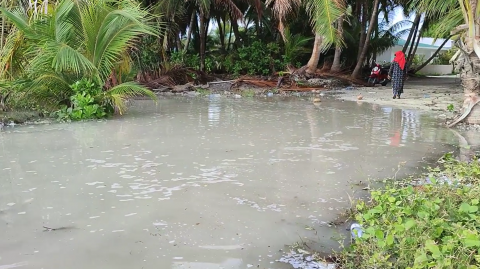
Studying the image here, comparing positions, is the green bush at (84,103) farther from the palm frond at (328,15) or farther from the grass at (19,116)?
the palm frond at (328,15)

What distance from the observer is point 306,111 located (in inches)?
399

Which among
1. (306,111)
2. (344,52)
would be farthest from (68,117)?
(344,52)

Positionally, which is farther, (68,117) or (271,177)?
(68,117)

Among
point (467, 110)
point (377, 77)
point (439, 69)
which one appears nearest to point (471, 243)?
point (467, 110)

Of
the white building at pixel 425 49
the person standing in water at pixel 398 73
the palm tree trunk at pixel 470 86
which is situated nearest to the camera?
the palm tree trunk at pixel 470 86

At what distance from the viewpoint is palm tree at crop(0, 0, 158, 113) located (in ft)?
26.6

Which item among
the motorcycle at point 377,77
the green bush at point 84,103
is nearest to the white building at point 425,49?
the motorcycle at point 377,77

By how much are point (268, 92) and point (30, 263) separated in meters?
12.4

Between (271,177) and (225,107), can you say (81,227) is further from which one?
(225,107)

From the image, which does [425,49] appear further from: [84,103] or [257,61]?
[84,103]

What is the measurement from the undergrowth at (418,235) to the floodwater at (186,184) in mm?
432

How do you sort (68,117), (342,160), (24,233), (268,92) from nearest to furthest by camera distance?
(24,233) → (342,160) → (68,117) → (268,92)

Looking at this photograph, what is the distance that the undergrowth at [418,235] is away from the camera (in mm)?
2350

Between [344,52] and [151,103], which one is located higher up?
[344,52]
